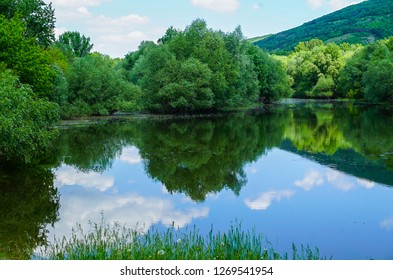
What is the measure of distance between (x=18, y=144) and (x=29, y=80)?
17.5m

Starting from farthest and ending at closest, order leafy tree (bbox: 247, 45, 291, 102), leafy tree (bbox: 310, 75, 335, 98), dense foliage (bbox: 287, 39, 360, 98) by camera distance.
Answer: dense foliage (bbox: 287, 39, 360, 98) < leafy tree (bbox: 310, 75, 335, 98) < leafy tree (bbox: 247, 45, 291, 102)

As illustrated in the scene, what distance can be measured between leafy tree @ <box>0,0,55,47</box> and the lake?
44.8 feet

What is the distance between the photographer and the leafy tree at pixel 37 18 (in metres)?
43.0

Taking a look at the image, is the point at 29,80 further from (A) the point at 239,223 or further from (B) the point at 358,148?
(A) the point at 239,223

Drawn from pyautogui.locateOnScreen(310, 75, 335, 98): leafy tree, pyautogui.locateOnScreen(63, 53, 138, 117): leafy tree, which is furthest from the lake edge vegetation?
pyautogui.locateOnScreen(310, 75, 335, 98): leafy tree

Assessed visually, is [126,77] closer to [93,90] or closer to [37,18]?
[93,90]

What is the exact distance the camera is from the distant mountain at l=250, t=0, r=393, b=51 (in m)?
156

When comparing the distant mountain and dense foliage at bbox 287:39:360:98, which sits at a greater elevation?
the distant mountain

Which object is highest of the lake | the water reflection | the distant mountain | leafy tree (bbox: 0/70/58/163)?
the distant mountain

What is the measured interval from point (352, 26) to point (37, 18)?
141 meters

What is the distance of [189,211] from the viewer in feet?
53.8

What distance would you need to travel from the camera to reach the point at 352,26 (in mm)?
167125

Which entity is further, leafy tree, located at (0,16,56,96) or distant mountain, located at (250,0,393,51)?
distant mountain, located at (250,0,393,51)

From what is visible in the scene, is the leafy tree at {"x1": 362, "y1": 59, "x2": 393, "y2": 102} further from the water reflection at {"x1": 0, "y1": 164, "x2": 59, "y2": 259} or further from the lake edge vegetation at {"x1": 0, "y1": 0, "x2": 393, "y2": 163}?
the water reflection at {"x1": 0, "y1": 164, "x2": 59, "y2": 259}
